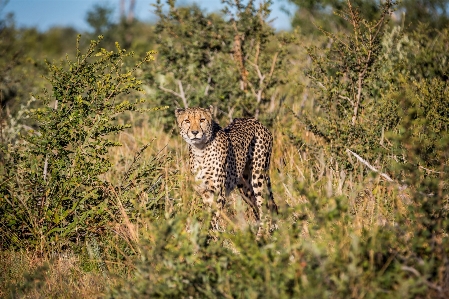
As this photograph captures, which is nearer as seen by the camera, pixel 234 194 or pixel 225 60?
pixel 234 194

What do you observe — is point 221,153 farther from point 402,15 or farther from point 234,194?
point 402,15

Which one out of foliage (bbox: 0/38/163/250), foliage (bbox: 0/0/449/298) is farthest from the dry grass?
foliage (bbox: 0/38/163/250)

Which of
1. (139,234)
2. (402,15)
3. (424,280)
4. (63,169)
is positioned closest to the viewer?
(424,280)

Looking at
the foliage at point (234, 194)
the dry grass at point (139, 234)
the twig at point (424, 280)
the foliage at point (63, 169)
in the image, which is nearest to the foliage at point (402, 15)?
the foliage at point (234, 194)

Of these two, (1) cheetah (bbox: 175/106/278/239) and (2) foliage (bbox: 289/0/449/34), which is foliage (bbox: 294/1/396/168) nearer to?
(1) cheetah (bbox: 175/106/278/239)

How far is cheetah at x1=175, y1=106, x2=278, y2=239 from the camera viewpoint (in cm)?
552

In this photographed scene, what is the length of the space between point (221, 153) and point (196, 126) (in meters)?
0.36

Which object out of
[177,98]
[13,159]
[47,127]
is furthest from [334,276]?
[177,98]

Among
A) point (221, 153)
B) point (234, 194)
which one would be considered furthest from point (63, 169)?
point (234, 194)

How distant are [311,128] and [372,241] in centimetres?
340

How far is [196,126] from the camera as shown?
17.9 feet

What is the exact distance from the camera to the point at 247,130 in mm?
6211

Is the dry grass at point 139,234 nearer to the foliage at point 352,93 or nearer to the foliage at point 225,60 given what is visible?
the foliage at point 352,93

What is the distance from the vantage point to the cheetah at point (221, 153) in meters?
5.52
